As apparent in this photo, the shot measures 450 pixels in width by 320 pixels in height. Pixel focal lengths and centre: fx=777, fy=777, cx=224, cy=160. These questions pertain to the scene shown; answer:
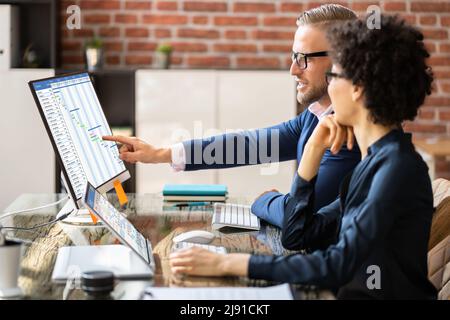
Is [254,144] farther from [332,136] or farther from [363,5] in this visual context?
[363,5]

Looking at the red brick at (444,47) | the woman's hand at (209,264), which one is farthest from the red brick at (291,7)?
the woman's hand at (209,264)

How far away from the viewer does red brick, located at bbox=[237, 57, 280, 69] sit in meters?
5.02

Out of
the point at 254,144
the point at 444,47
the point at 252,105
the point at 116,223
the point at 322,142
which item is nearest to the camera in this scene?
the point at 116,223

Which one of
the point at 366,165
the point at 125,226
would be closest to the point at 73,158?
the point at 125,226

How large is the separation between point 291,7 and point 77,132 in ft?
9.80

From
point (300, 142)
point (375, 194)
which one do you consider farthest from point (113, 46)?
point (375, 194)

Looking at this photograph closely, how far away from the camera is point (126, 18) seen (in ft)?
16.3

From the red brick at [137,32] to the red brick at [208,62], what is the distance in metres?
0.33

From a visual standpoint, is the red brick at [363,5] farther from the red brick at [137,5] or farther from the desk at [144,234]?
the desk at [144,234]

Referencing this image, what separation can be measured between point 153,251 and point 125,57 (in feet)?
10.5

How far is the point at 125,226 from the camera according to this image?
6.36 ft

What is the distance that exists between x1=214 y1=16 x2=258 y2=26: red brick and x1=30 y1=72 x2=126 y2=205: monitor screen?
2.59 metres

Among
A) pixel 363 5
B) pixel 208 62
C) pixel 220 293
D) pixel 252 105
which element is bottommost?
pixel 220 293

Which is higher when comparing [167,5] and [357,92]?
[167,5]
